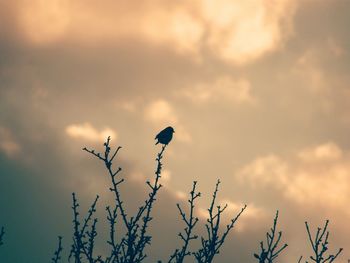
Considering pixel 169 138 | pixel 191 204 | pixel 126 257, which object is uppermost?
pixel 169 138

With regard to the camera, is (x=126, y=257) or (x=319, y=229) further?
(x=319, y=229)

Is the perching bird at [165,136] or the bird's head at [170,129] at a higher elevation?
the bird's head at [170,129]

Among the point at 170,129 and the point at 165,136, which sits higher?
the point at 170,129

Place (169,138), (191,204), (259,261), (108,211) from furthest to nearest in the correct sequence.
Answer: (169,138), (191,204), (108,211), (259,261)

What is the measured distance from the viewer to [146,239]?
777 centimetres

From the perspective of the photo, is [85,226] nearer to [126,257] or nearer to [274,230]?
[126,257]

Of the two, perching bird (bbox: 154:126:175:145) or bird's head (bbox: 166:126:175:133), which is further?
bird's head (bbox: 166:126:175:133)

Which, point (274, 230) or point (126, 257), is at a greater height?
point (274, 230)

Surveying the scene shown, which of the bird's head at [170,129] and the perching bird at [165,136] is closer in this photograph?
the perching bird at [165,136]

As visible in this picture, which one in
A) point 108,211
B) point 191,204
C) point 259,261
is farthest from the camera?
point 191,204

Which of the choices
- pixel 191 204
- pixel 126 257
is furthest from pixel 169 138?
pixel 126 257

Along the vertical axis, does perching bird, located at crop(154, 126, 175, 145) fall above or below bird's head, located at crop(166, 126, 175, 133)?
below

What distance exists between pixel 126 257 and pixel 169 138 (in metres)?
9.97

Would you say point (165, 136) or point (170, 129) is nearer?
point (165, 136)
